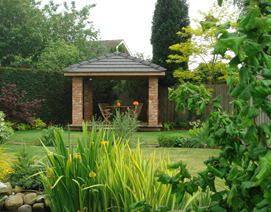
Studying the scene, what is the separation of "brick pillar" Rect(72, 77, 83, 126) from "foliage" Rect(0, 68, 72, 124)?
1.57 meters

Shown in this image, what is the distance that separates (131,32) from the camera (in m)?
18.8

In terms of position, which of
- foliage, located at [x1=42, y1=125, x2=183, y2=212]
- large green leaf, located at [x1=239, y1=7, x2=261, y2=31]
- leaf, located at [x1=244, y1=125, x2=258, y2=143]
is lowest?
foliage, located at [x1=42, y1=125, x2=183, y2=212]

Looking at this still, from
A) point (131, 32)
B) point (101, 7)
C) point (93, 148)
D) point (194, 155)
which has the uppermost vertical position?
point (101, 7)

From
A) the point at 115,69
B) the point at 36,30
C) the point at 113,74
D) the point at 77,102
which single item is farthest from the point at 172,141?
the point at 36,30

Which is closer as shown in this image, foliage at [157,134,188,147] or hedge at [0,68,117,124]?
foliage at [157,134,188,147]

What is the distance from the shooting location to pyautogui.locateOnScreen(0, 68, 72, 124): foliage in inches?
440

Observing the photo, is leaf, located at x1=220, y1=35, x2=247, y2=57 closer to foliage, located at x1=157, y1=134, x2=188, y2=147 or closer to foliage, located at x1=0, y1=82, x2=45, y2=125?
foliage, located at x1=157, y1=134, x2=188, y2=147

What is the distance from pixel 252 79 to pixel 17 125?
11094 mm

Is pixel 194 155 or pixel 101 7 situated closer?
pixel 194 155

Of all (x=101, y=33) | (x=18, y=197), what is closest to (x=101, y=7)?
(x=101, y=33)

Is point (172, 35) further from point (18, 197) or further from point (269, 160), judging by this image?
point (269, 160)

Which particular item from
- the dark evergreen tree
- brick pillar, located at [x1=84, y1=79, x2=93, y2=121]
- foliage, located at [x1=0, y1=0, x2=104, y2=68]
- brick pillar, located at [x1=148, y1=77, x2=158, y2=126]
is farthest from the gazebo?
foliage, located at [x1=0, y1=0, x2=104, y2=68]

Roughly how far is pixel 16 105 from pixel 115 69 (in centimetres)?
445

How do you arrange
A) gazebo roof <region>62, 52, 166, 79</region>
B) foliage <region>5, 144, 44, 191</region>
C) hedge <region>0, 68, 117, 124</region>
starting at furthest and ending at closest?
1. hedge <region>0, 68, 117, 124</region>
2. gazebo roof <region>62, 52, 166, 79</region>
3. foliage <region>5, 144, 44, 191</region>
